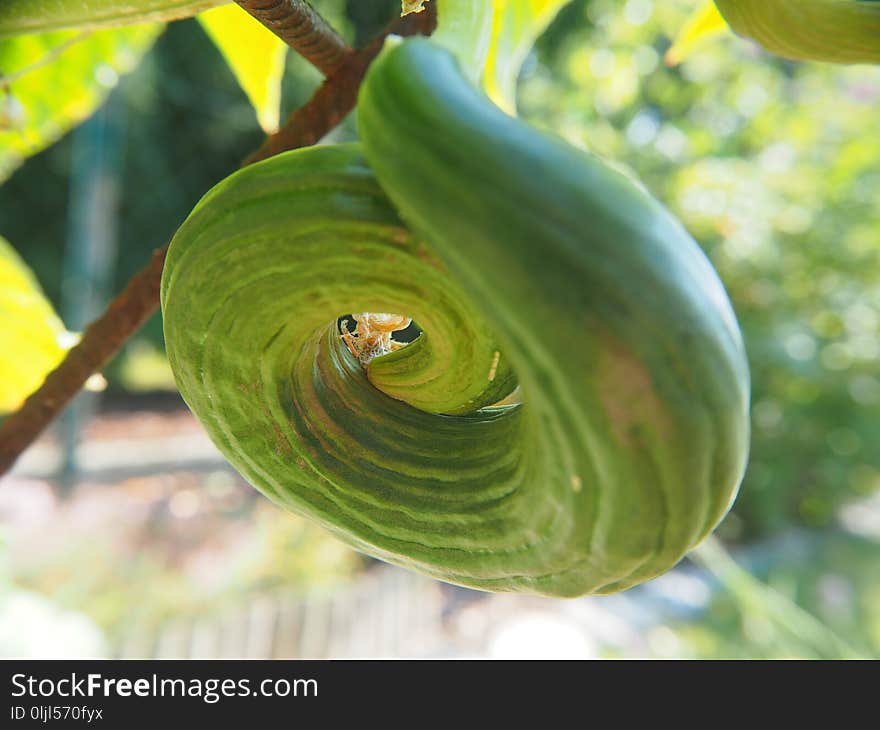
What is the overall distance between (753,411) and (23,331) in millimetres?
2579

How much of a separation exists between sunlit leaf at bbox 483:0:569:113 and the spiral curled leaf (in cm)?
14


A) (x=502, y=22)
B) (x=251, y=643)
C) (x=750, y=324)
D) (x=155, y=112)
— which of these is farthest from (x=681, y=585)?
(x=155, y=112)

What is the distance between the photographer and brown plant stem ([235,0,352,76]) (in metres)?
0.23

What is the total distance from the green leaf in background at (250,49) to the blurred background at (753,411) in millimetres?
1119

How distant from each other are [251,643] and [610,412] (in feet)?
5.11

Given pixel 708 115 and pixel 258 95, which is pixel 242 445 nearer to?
pixel 258 95

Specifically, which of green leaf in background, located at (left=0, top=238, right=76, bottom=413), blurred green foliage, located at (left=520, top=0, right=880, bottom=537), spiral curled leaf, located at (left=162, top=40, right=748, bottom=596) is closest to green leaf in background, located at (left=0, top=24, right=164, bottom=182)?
green leaf in background, located at (left=0, top=238, right=76, bottom=413)

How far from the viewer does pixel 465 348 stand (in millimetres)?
195

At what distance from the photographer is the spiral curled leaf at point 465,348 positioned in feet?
0.44

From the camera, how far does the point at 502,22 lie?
12.3 inches

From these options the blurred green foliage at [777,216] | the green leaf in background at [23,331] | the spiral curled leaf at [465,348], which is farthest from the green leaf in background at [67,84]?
the blurred green foliage at [777,216]

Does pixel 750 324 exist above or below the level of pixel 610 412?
below

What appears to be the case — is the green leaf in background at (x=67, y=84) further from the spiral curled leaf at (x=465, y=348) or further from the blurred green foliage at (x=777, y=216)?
the blurred green foliage at (x=777, y=216)

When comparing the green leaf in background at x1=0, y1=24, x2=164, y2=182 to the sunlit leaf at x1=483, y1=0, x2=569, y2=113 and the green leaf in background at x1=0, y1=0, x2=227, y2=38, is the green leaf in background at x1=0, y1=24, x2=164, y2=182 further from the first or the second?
the sunlit leaf at x1=483, y1=0, x2=569, y2=113
